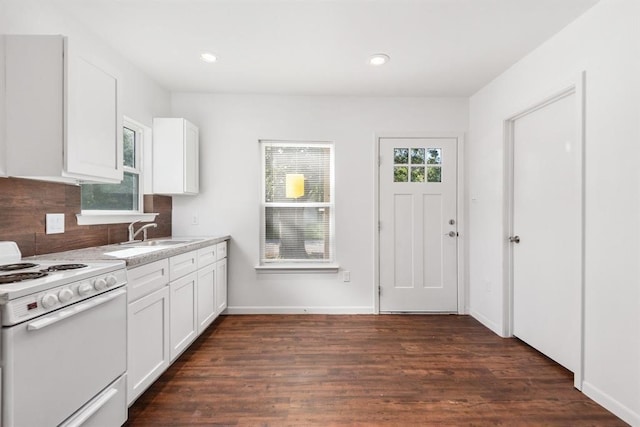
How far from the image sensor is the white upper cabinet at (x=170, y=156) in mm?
3004

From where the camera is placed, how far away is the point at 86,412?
1.33m

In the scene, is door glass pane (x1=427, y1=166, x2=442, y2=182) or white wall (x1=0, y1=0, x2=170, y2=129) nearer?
white wall (x1=0, y1=0, x2=170, y2=129)

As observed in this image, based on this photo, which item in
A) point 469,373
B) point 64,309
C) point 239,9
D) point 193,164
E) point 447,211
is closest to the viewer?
point 64,309

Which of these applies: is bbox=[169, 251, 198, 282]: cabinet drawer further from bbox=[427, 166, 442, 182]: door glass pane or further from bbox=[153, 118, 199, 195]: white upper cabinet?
bbox=[427, 166, 442, 182]: door glass pane

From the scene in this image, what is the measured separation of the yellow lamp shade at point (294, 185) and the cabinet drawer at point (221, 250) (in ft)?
2.96

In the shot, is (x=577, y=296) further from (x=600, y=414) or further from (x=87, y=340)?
(x=87, y=340)

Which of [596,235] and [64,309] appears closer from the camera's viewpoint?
[64,309]

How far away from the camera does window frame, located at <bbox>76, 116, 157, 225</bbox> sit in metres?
2.41

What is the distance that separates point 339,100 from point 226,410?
3048 mm

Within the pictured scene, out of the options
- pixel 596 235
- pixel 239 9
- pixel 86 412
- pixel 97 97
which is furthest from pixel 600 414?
pixel 97 97

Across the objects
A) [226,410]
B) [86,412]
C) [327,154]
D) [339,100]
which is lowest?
[226,410]

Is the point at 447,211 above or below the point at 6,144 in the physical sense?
below

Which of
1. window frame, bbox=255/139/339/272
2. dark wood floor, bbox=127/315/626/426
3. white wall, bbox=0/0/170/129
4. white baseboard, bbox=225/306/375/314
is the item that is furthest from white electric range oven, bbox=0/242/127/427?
window frame, bbox=255/139/339/272

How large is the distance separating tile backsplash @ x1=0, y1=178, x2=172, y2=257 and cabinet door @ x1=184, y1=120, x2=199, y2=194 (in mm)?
833
